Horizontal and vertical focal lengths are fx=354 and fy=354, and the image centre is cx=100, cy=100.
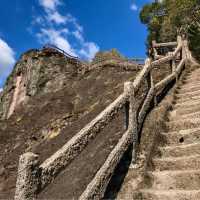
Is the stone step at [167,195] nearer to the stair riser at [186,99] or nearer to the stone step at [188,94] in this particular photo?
the stair riser at [186,99]

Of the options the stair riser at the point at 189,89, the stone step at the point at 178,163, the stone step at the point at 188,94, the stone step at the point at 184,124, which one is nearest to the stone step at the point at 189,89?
the stair riser at the point at 189,89

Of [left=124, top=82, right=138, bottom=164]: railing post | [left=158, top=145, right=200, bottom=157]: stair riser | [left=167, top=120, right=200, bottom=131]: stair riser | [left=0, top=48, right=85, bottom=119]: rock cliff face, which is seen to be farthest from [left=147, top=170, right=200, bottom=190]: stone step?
[left=0, top=48, right=85, bottom=119]: rock cliff face

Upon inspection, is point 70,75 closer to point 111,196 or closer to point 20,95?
point 20,95

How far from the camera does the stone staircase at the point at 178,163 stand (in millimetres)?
5031

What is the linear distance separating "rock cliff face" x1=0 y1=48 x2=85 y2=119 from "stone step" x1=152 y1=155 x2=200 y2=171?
Answer: 79.7 feet

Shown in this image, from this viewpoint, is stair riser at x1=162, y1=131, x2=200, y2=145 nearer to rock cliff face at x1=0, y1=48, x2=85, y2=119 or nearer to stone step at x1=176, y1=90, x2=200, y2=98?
stone step at x1=176, y1=90, x2=200, y2=98

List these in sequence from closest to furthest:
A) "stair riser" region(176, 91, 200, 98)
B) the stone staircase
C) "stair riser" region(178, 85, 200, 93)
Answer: the stone staircase < "stair riser" region(176, 91, 200, 98) < "stair riser" region(178, 85, 200, 93)

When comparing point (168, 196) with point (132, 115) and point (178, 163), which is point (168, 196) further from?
point (132, 115)

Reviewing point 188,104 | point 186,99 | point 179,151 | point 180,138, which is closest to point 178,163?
point 179,151

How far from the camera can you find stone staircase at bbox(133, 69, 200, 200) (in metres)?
5.03

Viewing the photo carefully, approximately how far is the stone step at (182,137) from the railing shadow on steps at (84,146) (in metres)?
0.58

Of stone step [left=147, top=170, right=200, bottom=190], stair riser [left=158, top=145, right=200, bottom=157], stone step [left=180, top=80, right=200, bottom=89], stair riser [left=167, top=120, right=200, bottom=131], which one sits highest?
stone step [left=180, top=80, right=200, bottom=89]

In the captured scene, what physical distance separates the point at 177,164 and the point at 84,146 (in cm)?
184

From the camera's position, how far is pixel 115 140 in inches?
263
